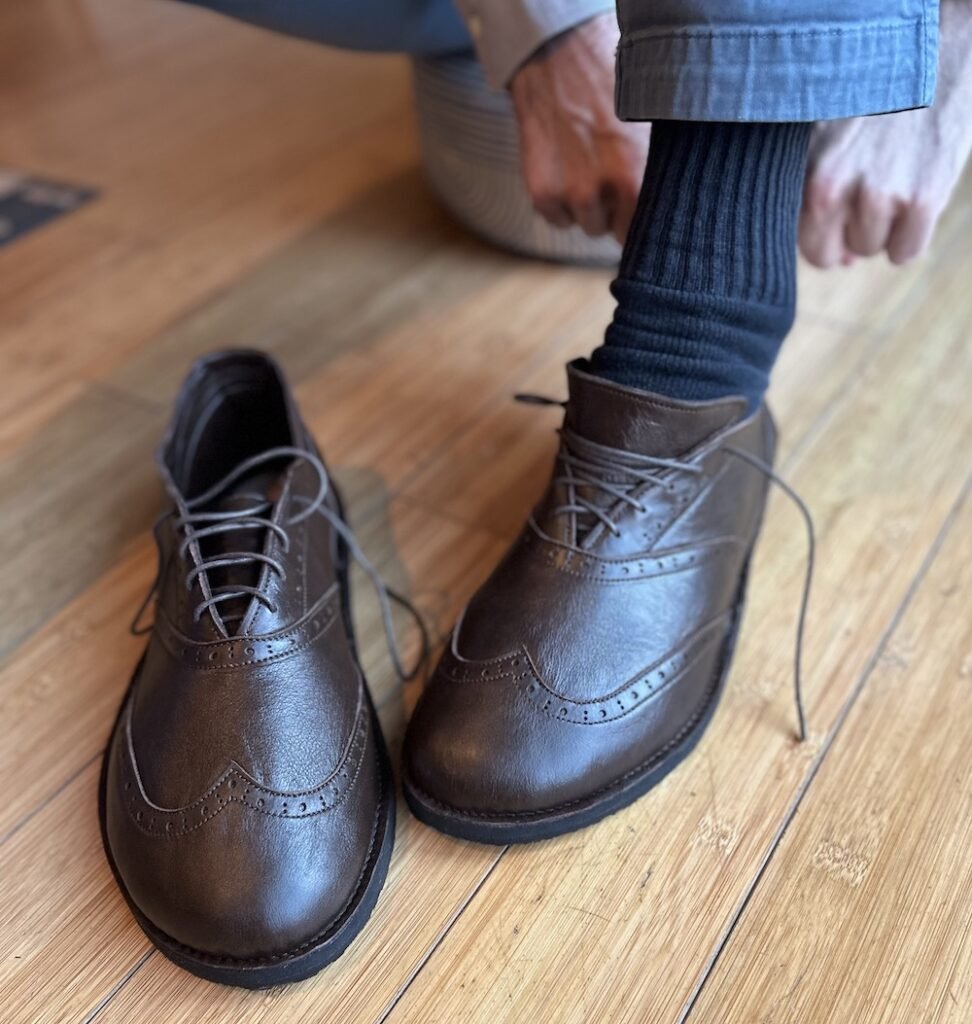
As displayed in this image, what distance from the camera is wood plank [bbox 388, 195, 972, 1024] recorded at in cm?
56

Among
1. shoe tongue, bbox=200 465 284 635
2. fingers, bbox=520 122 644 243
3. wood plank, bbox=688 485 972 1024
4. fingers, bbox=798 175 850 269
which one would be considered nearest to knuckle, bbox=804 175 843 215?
fingers, bbox=798 175 850 269

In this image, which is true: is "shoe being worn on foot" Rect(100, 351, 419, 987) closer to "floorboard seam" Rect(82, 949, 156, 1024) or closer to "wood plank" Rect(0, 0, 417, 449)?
"floorboard seam" Rect(82, 949, 156, 1024)

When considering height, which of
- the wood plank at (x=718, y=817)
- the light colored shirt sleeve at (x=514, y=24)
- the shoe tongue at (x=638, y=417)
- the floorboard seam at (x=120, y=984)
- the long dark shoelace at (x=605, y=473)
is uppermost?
the light colored shirt sleeve at (x=514, y=24)

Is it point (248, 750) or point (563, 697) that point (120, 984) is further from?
point (563, 697)

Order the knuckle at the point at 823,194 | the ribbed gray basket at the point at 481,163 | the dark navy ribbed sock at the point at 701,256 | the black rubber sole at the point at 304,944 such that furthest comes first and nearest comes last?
1. the ribbed gray basket at the point at 481,163
2. the knuckle at the point at 823,194
3. the dark navy ribbed sock at the point at 701,256
4. the black rubber sole at the point at 304,944

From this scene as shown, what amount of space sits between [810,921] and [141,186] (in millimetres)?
1399

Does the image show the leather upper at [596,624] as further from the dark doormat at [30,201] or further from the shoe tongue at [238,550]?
the dark doormat at [30,201]

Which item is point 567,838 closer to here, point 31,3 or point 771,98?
point 771,98

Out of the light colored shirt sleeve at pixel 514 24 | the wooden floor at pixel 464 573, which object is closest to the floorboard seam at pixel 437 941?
the wooden floor at pixel 464 573

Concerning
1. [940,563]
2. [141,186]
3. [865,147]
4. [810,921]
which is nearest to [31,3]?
[141,186]

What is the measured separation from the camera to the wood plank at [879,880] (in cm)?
54

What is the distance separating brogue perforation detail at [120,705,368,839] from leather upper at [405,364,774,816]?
2.4 inches

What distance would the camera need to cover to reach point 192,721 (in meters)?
0.60

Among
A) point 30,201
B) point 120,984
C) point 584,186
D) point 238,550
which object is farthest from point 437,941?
point 30,201
